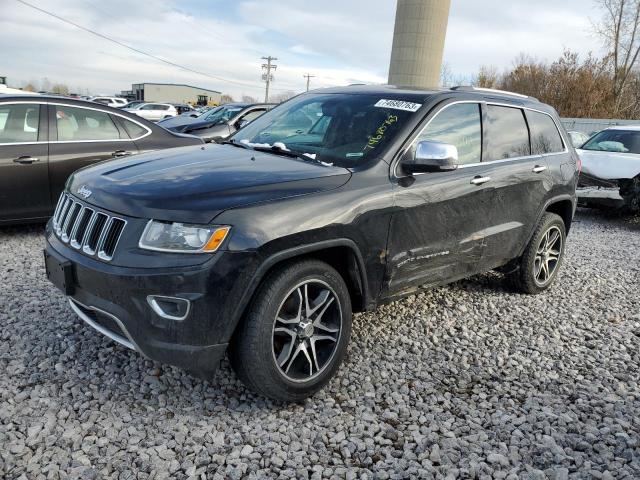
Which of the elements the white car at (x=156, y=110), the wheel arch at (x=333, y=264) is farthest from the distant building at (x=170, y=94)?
the wheel arch at (x=333, y=264)

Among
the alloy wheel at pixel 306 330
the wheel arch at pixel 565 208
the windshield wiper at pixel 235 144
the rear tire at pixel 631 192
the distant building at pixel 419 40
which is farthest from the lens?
the distant building at pixel 419 40

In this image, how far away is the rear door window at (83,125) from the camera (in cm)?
586

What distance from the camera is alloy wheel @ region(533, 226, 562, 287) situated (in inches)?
196

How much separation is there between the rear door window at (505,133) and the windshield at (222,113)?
685 centimetres

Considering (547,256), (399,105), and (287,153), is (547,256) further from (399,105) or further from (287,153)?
(287,153)

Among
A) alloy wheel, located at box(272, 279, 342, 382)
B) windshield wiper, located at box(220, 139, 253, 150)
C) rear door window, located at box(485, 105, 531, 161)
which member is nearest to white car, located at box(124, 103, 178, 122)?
windshield wiper, located at box(220, 139, 253, 150)

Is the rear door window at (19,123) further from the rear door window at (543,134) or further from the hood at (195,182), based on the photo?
the rear door window at (543,134)

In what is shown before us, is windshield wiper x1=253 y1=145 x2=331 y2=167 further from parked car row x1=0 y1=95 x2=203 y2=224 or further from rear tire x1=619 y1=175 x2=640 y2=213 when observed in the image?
rear tire x1=619 y1=175 x2=640 y2=213

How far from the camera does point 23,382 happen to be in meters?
3.04

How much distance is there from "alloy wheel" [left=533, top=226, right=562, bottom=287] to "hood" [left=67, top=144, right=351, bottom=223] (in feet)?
8.97

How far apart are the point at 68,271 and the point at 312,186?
1.40m

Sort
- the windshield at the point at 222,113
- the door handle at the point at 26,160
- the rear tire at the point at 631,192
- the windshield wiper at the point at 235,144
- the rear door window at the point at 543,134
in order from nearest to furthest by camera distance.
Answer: the windshield wiper at the point at 235,144, the rear door window at the point at 543,134, the door handle at the point at 26,160, the rear tire at the point at 631,192, the windshield at the point at 222,113

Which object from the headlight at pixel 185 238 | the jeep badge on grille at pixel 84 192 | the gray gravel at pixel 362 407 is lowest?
the gray gravel at pixel 362 407

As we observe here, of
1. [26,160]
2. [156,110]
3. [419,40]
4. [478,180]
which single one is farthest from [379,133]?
[156,110]
